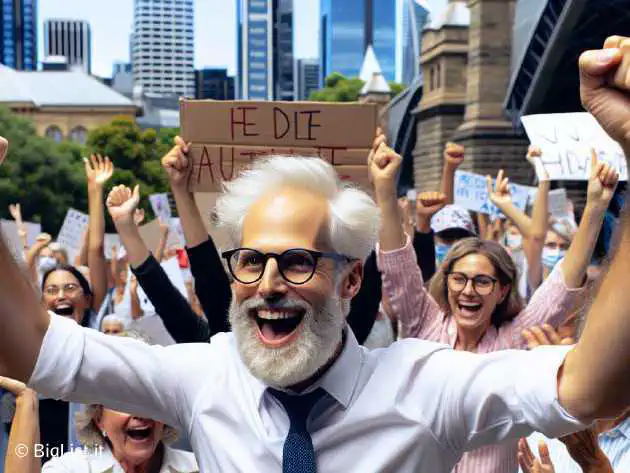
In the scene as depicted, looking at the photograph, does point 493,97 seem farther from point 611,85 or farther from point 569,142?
point 611,85

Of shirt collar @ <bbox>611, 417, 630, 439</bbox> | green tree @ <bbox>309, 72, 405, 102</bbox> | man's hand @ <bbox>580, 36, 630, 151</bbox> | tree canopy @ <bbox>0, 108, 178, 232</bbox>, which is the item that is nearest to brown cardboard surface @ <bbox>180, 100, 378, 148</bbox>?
shirt collar @ <bbox>611, 417, 630, 439</bbox>

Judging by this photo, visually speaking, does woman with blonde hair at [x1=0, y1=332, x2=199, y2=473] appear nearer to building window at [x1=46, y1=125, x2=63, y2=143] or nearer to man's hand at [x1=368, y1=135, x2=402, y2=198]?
man's hand at [x1=368, y1=135, x2=402, y2=198]

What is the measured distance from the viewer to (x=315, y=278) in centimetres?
205

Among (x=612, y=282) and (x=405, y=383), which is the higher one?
(x=612, y=282)

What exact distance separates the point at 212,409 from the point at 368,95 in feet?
198

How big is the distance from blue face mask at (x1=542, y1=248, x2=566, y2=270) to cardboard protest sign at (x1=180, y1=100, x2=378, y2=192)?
3465 millimetres

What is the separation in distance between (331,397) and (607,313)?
675 millimetres

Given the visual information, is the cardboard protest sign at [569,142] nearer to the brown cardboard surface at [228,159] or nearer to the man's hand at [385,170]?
the brown cardboard surface at [228,159]

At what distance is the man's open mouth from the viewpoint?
202 cm

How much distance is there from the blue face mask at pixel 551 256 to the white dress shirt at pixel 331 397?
491 cm

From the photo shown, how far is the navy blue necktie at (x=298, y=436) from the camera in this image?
1.95 metres

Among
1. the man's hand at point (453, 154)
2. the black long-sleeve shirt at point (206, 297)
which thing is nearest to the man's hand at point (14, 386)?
the black long-sleeve shirt at point (206, 297)

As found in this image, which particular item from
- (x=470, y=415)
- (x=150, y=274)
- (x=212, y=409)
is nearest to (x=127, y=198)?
(x=150, y=274)

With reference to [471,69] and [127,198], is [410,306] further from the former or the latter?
[471,69]
